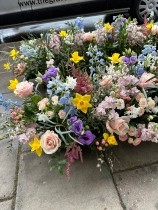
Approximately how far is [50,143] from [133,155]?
0.69 metres

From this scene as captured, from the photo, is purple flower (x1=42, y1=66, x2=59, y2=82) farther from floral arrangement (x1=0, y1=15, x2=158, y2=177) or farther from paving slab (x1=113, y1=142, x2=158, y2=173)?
paving slab (x1=113, y1=142, x2=158, y2=173)

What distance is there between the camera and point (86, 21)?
23.6ft

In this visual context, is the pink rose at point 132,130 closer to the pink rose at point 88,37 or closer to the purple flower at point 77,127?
the purple flower at point 77,127

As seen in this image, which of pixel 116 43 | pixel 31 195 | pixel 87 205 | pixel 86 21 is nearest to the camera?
pixel 87 205

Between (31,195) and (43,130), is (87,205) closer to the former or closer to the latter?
(31,195)

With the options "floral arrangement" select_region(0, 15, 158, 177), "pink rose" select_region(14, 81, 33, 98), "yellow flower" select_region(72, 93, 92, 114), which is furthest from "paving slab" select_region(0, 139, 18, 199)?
"yellow flower" select_region(72, 93, 92, 114)

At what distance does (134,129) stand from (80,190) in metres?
0.58

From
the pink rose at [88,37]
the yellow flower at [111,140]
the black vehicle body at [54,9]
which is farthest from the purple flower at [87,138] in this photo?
the black vehicle body at [54,9]

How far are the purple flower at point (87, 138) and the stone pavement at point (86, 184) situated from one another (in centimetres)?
26

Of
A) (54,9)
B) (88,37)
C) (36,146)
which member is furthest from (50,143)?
(54,9)

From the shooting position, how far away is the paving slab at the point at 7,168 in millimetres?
2371

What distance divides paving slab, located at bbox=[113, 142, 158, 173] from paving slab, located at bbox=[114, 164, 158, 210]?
0.06m

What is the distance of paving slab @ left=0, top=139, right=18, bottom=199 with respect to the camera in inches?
93.4

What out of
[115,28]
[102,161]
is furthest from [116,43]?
[102,161]
